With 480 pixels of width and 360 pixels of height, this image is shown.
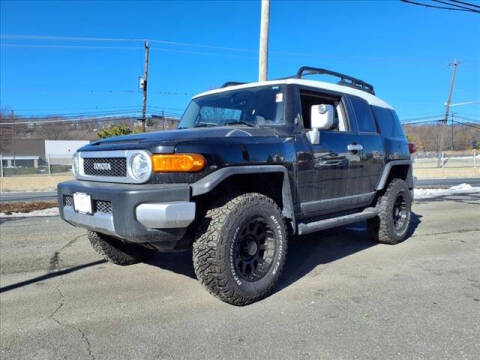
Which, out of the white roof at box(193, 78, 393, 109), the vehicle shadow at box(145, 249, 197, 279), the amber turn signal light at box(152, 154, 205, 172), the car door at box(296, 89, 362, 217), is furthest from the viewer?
the vehicle shadow at box(145, 249, 197, 279)

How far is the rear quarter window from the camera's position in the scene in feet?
17.8

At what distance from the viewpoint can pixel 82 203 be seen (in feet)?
11.0

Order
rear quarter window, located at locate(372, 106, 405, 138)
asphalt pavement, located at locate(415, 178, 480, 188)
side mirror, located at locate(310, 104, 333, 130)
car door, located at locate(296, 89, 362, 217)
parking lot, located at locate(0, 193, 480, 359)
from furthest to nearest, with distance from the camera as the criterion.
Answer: asphalt pavement, located at locate(415, 178, 480, 188), rear quarter window, located at locate(372, 106, 405, 138), car door, located at locate(296, 89, 362, 217), side mirror, located at locate(310, 104, 333, 130), parking lot, located at locate(0, 193, 480, 359)

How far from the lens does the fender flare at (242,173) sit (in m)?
2.96

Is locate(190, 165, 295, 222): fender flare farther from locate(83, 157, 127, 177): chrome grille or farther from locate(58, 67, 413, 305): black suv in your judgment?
locate(83, 157, 127, 177): chrome grille

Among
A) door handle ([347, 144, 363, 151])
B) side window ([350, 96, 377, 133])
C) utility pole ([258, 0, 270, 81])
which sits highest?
utility pole ([258, 0, 270, 81])

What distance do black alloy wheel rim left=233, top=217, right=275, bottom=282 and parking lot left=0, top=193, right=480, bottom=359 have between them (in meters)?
0.28

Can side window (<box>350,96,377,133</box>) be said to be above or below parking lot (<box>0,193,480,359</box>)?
above

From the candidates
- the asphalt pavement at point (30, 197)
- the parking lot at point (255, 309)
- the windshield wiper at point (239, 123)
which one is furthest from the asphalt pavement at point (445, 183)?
the windshield wiper at point (239, 123)

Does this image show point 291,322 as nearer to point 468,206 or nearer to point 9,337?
point 9,337

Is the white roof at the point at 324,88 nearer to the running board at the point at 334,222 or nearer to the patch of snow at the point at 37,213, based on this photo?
the running board at the point at 334,222

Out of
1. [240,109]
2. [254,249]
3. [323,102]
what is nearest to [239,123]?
[240,109]

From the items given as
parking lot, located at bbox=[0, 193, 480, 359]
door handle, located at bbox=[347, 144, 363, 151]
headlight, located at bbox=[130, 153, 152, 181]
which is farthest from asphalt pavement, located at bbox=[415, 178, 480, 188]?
headlight, located at bbox=[130, 153, 152, 181]

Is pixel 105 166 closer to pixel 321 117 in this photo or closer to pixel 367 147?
pixel 321 117
